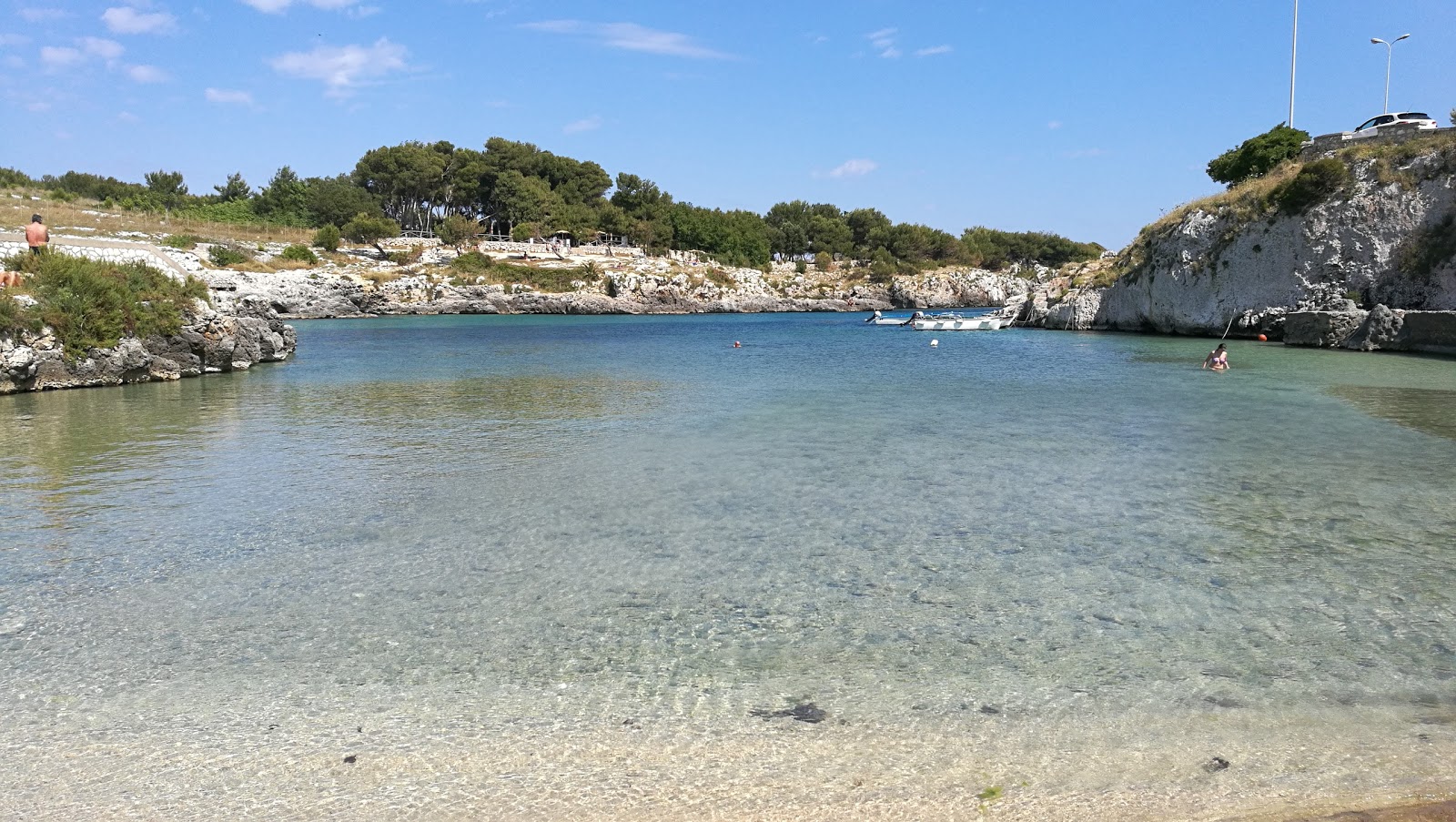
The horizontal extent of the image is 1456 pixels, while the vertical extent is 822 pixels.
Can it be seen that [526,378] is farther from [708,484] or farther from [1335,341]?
[1335,341]

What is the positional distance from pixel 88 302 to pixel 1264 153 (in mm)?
57779

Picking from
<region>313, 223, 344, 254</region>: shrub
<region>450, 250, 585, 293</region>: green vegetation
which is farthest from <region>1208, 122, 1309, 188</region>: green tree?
<region>313, 223, 344, 254</region>: shrub

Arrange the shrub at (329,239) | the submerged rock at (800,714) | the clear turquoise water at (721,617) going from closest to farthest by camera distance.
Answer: the clear turquoise water at (721,617) → the submerged rock at (800,714) → the shrub at (329,239)

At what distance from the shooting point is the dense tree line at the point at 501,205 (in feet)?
345

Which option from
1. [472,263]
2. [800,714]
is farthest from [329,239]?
[800,714]

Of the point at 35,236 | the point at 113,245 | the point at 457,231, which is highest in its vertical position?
the point at 457,231

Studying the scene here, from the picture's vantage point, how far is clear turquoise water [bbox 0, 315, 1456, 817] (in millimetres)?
4602

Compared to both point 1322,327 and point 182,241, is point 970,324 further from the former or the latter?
point 182,241

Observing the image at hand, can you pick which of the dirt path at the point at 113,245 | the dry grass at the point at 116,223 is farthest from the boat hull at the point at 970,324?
the dry grass at the point at 116,223

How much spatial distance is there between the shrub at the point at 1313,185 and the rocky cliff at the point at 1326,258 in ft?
0.39

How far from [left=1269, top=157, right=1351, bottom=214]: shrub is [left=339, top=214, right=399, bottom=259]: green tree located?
8291 centimetres

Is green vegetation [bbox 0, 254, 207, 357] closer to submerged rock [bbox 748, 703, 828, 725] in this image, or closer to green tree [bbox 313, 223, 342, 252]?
submerged rock [bbox 748, 703, 828, 725]

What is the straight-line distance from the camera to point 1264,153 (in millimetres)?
51969

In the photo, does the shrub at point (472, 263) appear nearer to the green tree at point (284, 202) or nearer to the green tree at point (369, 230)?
the green tree at point (369, 230)
